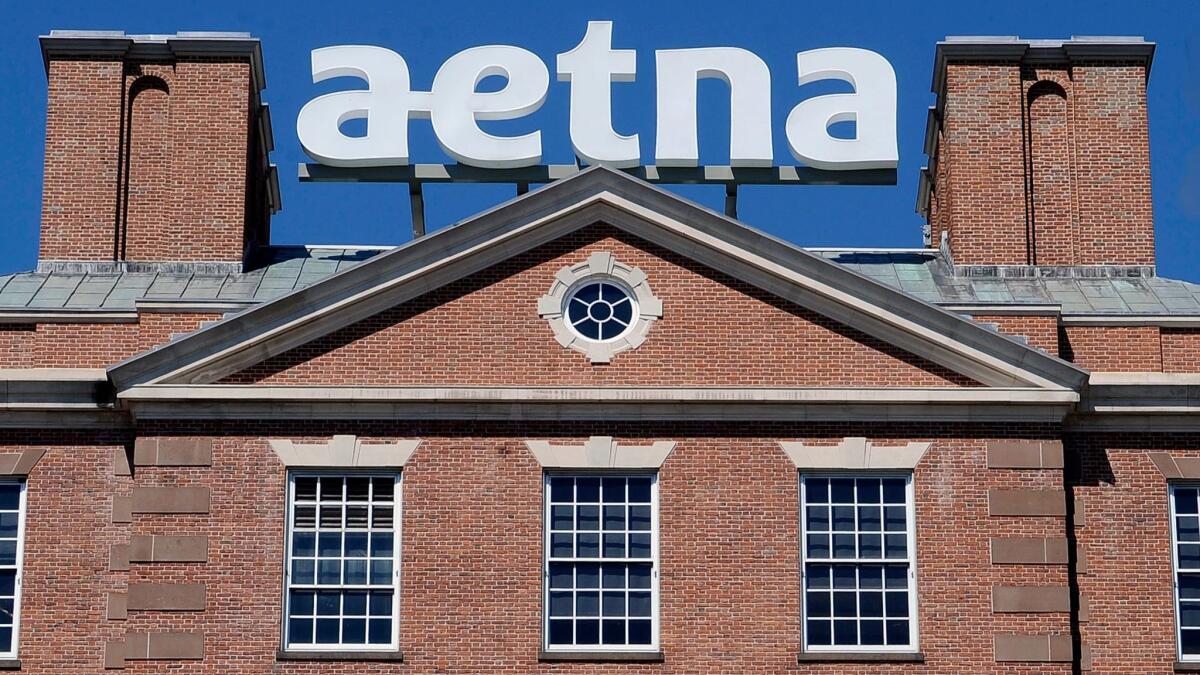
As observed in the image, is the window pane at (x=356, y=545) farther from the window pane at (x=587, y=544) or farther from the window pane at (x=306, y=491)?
the window pane at (x=587, y=544)

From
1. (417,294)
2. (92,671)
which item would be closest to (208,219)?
(417,294)

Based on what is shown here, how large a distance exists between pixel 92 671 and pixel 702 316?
9.08m

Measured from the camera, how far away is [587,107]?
37.2 metres

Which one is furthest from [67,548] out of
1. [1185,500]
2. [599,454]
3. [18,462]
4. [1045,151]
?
[1045,151]

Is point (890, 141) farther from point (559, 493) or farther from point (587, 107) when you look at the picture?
point (559, 493)

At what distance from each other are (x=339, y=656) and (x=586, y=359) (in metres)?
4.99

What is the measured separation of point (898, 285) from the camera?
3572 centimetres

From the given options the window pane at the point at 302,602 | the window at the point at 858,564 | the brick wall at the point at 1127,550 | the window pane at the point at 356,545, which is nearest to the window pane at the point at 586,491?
the window at the point at 858,564

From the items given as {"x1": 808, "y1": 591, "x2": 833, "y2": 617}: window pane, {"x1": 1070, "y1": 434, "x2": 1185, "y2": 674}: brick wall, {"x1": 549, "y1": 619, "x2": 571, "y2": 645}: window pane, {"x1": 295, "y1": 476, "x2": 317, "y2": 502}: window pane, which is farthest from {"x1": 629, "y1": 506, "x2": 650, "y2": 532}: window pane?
{"x1": 1070, "y1": 434, "x2": 1185, "y2": 674}: brick wall

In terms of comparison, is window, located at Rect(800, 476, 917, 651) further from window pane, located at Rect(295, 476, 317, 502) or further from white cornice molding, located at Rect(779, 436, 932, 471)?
window pane, located at Rect(295, 476, 317, 502)

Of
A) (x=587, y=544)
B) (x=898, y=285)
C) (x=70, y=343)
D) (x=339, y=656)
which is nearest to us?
(x=339, y=656)

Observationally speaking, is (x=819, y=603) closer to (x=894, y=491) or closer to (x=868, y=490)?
(x=868, y=490)

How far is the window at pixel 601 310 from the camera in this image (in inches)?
1265

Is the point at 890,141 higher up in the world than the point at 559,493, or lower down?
higher up
